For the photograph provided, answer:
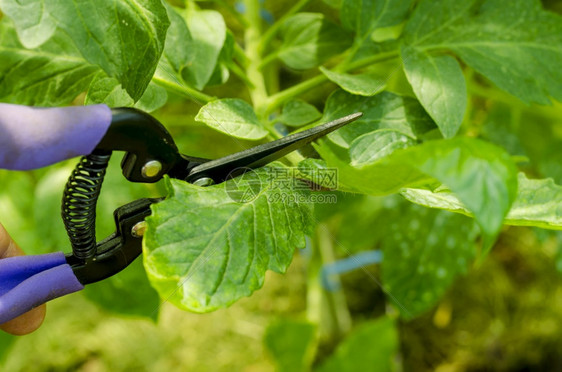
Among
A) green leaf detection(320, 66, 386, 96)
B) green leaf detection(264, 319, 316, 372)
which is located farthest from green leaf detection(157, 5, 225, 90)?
green leaf detection(264, 319, 316, 372)

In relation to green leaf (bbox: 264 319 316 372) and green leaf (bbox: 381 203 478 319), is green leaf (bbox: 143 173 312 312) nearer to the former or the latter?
green leaf (bbox: 381 203 478 319)

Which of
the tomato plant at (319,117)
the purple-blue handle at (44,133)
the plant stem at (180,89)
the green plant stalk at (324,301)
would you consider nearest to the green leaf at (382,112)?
the tomato plant at (319,117)

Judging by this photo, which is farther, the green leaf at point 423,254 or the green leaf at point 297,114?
the green leaf at point 423,254

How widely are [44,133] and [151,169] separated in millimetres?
79

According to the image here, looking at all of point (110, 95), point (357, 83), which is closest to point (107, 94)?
point (110, 95)

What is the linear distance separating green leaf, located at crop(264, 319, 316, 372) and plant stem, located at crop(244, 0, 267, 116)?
0.47m

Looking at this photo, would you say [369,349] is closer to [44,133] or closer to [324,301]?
[324,301]

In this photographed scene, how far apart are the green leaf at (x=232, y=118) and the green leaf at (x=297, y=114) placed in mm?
58

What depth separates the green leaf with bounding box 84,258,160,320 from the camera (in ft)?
1.99

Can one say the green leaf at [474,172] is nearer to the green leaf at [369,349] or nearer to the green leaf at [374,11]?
the green leaf at [374,11]

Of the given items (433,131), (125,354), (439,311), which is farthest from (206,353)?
(433,131)

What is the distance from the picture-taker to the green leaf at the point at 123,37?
14.3 inches

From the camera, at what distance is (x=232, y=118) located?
40cm

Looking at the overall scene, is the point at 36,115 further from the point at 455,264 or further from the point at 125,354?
the point at 125,354
